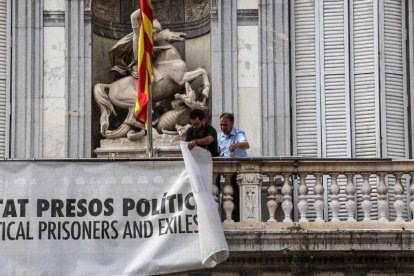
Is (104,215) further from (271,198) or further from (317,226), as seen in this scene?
(317,226)

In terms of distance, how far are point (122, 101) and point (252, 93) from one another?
1.97 meters

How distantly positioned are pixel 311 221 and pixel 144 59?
3291mm

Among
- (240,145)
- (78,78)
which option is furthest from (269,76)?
(78,78)

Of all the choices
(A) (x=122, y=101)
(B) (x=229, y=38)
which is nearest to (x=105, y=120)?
(A) (x=122, y=101)

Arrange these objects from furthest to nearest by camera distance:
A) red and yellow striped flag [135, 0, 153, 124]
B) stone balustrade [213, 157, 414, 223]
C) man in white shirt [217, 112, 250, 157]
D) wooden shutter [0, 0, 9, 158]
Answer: wooden shutter [0, 0, 9, 158] → red and yellow striped flag [135, 0, 153, 124] → man in white shirt [217, 112, 250, 157] → stone balustrade [213, 157, 414, 223]

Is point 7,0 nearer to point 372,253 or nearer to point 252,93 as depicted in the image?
point 252,93

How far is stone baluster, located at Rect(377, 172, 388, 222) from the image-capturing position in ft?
78.5

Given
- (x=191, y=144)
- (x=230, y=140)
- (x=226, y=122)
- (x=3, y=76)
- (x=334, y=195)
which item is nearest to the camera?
(x=191, y=144)

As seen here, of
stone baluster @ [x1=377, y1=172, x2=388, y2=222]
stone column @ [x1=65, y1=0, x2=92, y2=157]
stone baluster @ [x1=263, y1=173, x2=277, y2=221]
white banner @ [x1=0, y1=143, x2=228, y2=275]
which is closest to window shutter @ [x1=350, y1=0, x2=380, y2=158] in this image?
stone baluster @ [x1=377, y1=172, x2=388, y2=222]

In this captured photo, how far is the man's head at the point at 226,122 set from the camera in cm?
2416

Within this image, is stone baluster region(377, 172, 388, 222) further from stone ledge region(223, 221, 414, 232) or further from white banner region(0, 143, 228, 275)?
white banner region(0, 143, 228, 275)

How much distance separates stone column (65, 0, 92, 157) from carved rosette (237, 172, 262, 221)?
3.29 meters

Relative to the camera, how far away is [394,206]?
24.2 m

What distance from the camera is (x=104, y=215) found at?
76.4ft
